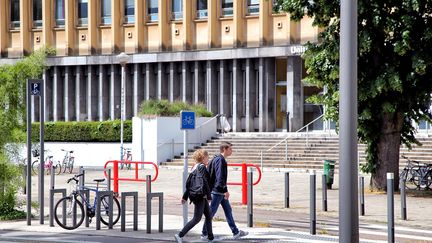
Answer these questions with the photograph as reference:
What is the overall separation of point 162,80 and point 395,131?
27.8m

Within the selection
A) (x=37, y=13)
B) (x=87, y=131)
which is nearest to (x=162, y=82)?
(x=87, y=131)

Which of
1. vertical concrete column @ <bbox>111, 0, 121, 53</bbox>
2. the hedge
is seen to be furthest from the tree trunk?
vertical concrete column @ <bbox>111, 0, 121, 53</bbox>

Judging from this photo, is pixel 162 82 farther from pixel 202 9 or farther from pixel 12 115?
pixel 12 115

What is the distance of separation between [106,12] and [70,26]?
2362mm

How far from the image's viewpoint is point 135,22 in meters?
54.2

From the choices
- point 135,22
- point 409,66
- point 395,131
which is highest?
point 135,22

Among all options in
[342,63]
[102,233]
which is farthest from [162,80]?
[342,63]

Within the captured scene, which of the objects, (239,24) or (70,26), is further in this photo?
(70,26)

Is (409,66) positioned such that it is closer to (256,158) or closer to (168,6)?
(256,158)

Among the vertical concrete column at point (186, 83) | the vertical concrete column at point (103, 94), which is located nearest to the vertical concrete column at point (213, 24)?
the vertical concrete column at point (186, 83)

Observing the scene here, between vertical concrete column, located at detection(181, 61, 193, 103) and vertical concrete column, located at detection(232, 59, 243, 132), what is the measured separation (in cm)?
278

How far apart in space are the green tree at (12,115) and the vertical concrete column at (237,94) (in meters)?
30.4

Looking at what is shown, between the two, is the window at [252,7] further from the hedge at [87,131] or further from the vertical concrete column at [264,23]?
the hedge at [87,131]

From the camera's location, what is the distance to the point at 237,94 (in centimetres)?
5188
